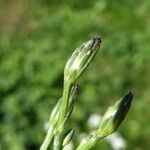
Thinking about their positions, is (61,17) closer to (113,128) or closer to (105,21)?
(105,21)

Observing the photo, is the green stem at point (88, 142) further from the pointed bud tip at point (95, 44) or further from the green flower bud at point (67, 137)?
the pointed bud tip at point (95, 44)

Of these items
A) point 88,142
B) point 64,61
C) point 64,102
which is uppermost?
point 64,61

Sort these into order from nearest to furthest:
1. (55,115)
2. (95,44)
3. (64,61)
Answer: (95,44) < (55,115) < (64,61)

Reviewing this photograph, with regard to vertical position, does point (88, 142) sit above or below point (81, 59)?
below

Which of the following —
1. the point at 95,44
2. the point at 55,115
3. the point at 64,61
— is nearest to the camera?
the point at 95,44

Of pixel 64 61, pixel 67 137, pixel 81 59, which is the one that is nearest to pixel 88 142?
pixel 67 137

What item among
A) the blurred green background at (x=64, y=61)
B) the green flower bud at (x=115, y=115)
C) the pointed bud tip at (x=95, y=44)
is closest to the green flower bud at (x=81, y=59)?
the pointed bud tip at (x=95, y=44)

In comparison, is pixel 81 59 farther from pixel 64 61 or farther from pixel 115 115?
pixel 64 61
